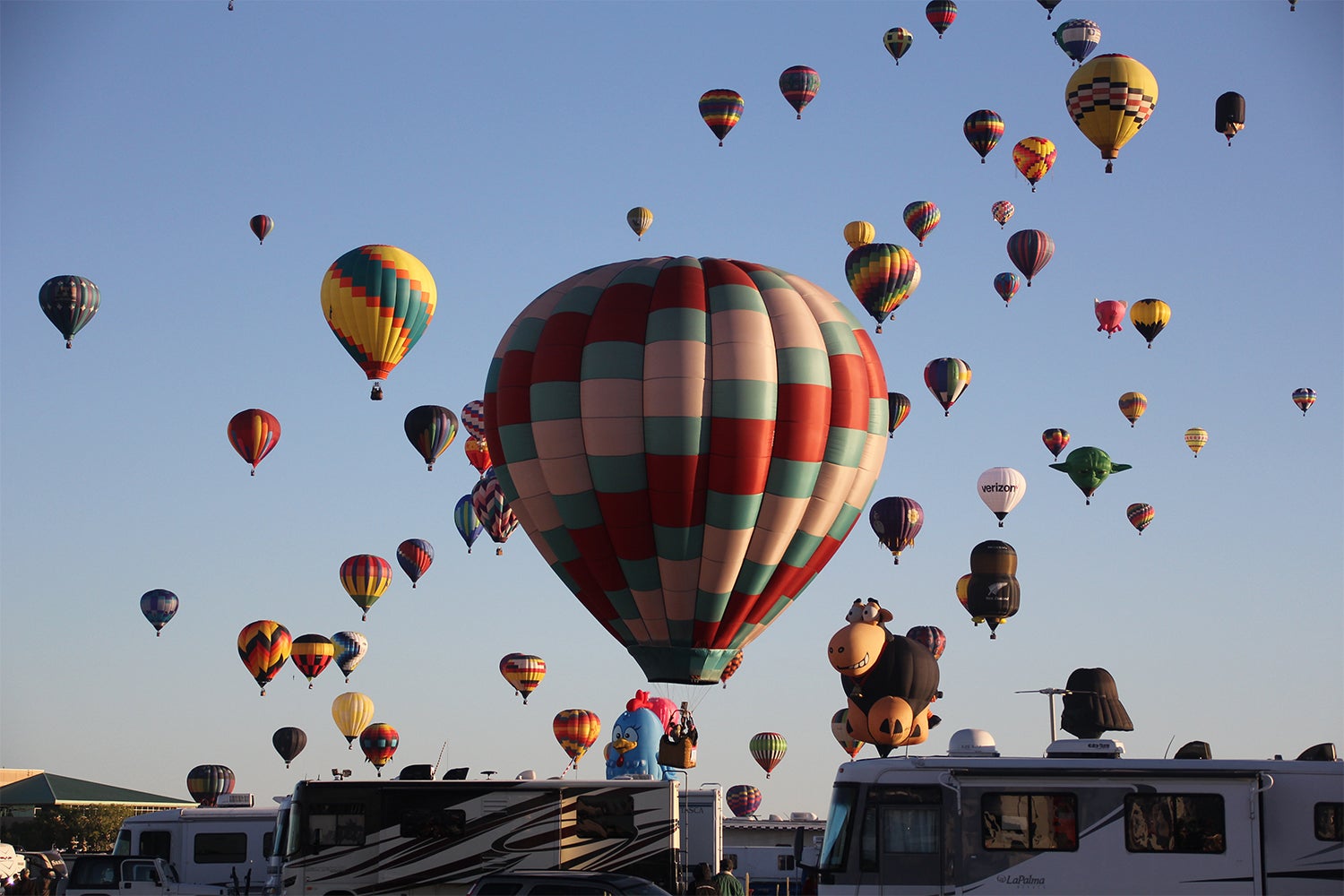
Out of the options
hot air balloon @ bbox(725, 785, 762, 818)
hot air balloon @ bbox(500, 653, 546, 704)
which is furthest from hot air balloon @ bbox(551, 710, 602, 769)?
hot air balloon @ bbox(725, 785, 762, 818)

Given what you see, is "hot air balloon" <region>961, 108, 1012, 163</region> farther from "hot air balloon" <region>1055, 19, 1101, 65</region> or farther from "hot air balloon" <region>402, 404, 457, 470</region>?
"hot air balloon" <region>402, 404, 457, 470</region>

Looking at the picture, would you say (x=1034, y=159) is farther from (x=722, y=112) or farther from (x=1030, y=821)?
(x=1030, y=821)

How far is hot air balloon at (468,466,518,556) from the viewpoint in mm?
60688

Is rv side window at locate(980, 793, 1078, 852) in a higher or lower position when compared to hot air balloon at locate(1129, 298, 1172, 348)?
lower

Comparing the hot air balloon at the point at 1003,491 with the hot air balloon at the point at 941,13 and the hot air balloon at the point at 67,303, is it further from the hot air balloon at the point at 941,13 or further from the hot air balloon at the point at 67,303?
the hot air balloon at the point at 67,303

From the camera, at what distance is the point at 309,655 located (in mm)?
63750

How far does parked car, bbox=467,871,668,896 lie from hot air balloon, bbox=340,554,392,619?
39830 millimetres

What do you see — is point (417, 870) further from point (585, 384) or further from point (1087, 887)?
point (585, 384)

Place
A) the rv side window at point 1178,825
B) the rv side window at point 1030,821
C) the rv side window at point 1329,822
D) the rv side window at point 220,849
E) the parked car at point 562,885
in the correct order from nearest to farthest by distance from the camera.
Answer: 1. the rv side window at point 1329,822
2. the rv side window at point 1178,825
3. the rv side window at point 1030,821
4. the parked car at point 562,885
5. the rv side window at point 220,849

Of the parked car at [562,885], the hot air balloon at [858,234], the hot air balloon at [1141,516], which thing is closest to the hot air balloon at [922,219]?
the hot air balloon at [858,234]

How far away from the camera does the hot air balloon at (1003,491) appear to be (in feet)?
202

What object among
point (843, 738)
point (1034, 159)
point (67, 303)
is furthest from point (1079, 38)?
point (67, 303)

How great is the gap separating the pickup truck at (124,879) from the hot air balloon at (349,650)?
35.5m

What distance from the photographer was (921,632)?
5997 cm
